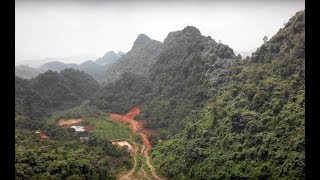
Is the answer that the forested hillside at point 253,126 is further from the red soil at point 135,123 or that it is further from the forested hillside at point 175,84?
the forested hillside at point 175,84

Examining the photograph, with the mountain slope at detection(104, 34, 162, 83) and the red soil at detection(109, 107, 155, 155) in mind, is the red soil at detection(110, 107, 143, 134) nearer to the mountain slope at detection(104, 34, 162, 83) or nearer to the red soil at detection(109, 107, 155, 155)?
the red soil at detection(109, 107, 155, 155)

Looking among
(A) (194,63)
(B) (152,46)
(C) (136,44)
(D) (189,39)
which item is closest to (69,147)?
(A) (194,63)

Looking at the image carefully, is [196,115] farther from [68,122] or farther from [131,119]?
[68,122]

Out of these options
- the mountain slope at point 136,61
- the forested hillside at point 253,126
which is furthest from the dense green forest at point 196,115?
the mountain slope at point 136,61

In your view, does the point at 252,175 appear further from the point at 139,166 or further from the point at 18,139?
the point at 18,139

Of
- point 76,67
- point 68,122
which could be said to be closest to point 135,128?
point 68,122

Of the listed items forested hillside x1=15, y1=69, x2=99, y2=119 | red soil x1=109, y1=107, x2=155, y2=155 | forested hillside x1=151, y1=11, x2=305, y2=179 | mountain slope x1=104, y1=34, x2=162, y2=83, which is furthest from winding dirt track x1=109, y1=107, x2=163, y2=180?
mountain slope x1=104, y1=34, x2=162, y2=83
